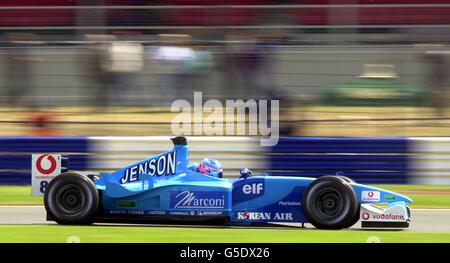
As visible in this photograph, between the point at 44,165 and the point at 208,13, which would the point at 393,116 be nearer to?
the point at 208,13

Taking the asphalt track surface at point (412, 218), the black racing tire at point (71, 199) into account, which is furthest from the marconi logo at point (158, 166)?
the asphalt track surface at point (412, 218)

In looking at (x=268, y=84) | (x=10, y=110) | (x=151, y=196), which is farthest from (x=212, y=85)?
(x=151, y=196)

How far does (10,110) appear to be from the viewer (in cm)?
1153

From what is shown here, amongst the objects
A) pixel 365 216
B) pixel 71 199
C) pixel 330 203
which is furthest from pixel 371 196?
pixel 71 199

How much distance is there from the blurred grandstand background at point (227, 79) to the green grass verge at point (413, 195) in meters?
0.77

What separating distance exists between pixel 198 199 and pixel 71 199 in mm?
1088

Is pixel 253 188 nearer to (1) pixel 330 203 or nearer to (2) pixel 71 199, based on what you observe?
(1) pixel 330 203

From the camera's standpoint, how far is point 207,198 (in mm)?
7410

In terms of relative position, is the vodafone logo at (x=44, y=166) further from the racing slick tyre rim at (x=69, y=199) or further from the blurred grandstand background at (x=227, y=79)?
the blurred grandstand background at (x=227, y=79)

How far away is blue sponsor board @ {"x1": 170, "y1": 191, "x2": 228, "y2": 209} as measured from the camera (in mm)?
7391

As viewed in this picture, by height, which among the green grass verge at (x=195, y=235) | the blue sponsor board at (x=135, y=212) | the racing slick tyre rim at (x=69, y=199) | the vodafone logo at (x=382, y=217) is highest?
the racing slick tyre rim at (x=69, y=199)

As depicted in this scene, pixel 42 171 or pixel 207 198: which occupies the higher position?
pixel 42 171

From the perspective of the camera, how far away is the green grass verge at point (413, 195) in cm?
987

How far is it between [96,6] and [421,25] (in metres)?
4.67
